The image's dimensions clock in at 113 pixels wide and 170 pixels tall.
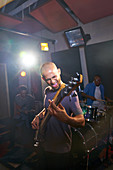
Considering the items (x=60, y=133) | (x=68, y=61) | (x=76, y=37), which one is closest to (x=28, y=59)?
(x=68, y=61)

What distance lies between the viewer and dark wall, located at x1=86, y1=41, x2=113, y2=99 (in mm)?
4254

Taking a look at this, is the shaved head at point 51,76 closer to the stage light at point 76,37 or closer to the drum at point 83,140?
the drum at point 83,140

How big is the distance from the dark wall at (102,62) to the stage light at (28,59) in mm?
2646

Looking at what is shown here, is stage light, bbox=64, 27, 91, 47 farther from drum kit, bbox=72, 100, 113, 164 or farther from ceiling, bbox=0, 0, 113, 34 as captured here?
drum kit, bbox=72, 100, 113, 164

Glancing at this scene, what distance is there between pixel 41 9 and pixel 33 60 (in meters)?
3.10

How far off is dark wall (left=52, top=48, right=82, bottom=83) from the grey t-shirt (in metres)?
3.58

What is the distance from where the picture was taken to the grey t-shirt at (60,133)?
1469 mm

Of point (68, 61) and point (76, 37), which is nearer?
point (76, 37)

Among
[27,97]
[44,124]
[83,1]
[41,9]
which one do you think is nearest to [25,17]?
[41,9]

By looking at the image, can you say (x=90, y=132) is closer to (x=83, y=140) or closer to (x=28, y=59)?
(x=83, y=140)

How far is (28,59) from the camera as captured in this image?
6098 mm

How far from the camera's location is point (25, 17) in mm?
4016

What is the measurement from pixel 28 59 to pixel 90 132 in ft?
14.5

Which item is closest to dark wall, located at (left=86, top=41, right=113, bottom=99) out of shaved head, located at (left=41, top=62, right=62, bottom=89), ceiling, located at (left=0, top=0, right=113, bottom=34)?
ceiling, located at (left=0, top=0, right=113, bottom=34)
